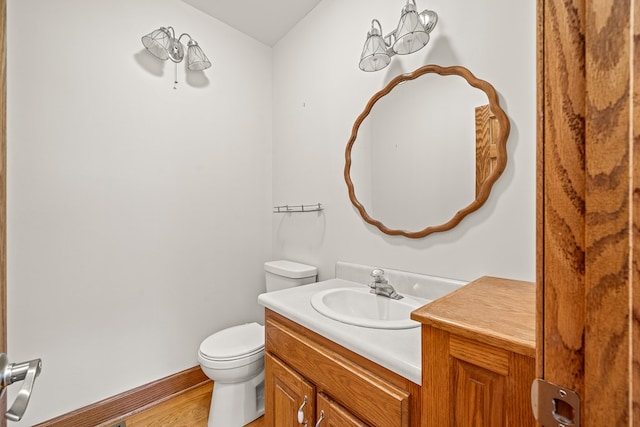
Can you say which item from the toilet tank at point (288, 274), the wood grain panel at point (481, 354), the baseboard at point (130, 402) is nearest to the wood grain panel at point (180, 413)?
the baseboard at point (130, 402)

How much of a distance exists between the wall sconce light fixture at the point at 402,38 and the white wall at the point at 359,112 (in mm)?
67

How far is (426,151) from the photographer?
1.28 m

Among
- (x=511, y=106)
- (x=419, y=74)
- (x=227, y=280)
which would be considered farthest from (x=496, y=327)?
(x=227, y=280)

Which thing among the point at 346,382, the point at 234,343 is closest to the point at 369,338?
the point at 346,382

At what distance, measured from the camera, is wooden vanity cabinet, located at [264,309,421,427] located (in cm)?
76

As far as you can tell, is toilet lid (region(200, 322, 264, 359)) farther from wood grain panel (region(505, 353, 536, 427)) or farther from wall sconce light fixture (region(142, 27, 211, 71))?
wall sconce light fixture (region(142, 27, 211, 71))

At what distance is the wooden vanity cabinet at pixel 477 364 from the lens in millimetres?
544

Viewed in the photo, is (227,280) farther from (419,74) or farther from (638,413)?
(638,413)

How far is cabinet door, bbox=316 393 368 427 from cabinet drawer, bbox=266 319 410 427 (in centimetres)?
2

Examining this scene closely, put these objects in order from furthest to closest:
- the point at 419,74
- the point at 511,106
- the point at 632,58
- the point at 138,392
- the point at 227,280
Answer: the point at 227,280
the point at 138,392
the point at 419,74
the point at 511,106
the point at 632,58

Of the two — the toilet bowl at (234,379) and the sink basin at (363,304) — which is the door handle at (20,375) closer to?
the sink basin at (363,304)

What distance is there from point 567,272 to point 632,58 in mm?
227

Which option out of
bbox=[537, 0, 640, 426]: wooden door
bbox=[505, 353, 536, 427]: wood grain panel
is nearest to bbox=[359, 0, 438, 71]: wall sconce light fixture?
bbox=[537, 0, 640, 426]: wooden door

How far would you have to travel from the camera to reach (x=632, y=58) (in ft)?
0.91
